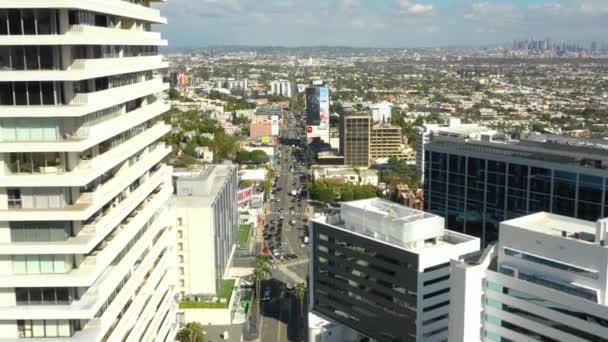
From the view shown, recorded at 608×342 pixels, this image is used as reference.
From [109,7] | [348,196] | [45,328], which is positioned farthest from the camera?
[348,196]

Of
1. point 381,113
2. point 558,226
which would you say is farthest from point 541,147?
point 381,113

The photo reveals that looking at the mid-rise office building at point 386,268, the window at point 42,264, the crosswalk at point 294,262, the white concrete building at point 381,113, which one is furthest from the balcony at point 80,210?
the white concrete building at point 381,113

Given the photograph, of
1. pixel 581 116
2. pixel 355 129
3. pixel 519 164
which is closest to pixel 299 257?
pixel 519 164

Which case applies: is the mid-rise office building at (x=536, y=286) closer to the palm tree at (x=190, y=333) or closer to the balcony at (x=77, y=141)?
the balcony at (x=77, y=141)

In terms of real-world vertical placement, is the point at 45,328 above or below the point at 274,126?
above

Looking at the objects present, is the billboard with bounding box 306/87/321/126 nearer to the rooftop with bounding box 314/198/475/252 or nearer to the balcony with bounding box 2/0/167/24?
the rooftop with bounding box 314/198/475/252

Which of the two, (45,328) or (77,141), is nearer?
(77,141)

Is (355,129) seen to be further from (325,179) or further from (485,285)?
(485,285)

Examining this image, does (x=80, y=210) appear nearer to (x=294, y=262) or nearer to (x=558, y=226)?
(x=558, y=226)
